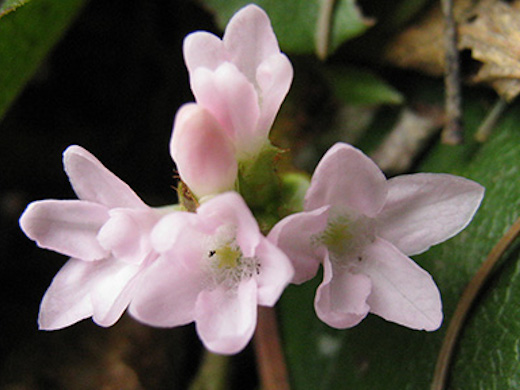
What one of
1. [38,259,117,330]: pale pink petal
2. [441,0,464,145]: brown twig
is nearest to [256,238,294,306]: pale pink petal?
[38,259,117,330]: pale pink petal

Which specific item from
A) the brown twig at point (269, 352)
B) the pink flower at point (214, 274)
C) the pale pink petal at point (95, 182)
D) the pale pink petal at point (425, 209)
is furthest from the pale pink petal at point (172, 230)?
the brown twig at point (269, 352)

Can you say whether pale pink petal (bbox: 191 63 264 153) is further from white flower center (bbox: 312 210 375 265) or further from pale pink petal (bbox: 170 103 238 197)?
white flower center (bbox: 312 210 375 265)

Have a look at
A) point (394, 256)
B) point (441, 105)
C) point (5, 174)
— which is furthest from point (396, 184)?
point (5, 174)

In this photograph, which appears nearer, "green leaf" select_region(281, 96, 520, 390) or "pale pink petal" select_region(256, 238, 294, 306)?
"pale pink petal" select_region(256, 238, 294, 306)

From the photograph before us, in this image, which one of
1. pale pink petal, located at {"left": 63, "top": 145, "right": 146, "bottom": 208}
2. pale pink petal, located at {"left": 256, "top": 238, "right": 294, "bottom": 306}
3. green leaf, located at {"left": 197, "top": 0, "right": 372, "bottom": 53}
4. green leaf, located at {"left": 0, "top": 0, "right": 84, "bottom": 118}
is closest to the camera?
pale pink petal, located at {"left": 256, "top": 238, "right": 294, "bottom": 306}

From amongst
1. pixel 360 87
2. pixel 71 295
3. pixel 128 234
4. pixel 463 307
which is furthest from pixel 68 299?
pixel 360 87

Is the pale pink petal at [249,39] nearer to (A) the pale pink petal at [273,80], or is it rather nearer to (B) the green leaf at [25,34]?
(A) the pale pink petal at [273,80]

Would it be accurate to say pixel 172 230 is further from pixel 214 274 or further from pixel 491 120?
pixel 491 120
